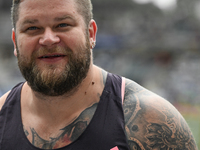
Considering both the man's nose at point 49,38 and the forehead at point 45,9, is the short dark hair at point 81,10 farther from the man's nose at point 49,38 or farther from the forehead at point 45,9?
the man's nose at point 49,38

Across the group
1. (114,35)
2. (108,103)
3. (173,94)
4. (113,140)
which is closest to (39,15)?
(108,103)

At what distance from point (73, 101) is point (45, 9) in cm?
82

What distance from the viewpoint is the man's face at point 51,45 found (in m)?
2.07

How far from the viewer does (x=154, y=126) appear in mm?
1956

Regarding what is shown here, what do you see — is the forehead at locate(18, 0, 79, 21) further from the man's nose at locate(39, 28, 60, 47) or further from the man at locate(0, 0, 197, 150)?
the man's nose at locate(39, 28, 60, 47)

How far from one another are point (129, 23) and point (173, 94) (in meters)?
8.51

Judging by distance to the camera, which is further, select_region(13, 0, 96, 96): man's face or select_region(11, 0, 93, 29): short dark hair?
select_region(11, 0, 93, 29): short dark hair

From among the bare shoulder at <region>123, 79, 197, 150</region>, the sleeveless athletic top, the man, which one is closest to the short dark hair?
the man

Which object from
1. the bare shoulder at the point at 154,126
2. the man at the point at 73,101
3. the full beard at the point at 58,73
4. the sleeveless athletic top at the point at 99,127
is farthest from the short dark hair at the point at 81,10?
the bare shoulder at the point at 154,126

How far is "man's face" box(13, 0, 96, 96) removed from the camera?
2066 millimetres

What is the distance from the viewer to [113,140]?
1.94 meters

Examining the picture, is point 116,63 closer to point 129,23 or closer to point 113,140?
point 129,23

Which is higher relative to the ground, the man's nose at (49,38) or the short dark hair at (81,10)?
the short dark hair at (81,10)

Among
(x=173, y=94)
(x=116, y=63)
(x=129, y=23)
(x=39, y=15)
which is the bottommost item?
(x=173, y=94)
